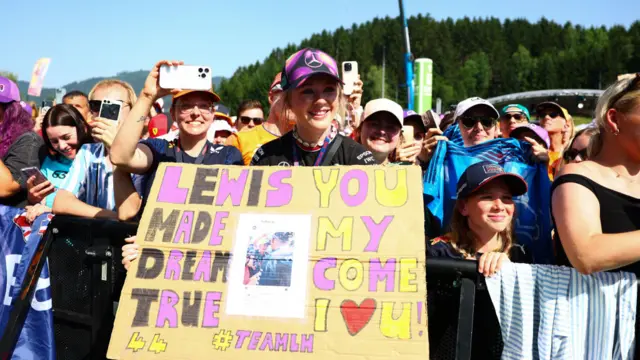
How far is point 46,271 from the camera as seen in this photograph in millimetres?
3023

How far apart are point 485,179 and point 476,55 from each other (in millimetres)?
137593

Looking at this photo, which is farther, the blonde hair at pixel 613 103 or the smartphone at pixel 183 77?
the smartphone at pixel 183 77

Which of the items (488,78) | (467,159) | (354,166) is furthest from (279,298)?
(488,78)

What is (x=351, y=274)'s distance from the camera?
91.7 inches

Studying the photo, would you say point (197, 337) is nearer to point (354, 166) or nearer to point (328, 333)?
point (328, 333)

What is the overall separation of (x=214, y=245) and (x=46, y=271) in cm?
113

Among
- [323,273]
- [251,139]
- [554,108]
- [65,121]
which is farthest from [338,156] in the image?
[554,108]

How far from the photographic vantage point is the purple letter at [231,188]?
260cm

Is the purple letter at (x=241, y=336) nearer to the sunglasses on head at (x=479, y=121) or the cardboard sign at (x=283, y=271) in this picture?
the cardboard sign at (x=283, y=271)

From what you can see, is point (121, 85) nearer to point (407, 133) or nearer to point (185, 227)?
point (407, 133)

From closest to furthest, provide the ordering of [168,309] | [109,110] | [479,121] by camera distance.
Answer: [168,309] → [109,110] → [479,121]

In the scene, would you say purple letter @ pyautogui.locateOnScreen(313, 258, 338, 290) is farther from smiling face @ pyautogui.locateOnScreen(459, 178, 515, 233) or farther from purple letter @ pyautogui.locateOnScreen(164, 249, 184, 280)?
smiling face @ pyautogui.locateOnScreen(459, 178, 515, 233)

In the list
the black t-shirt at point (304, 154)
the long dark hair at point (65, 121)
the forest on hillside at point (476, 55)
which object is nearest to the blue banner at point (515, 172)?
the black t-shirt at point (304, 154)

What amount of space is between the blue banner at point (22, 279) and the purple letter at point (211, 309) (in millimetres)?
1103
